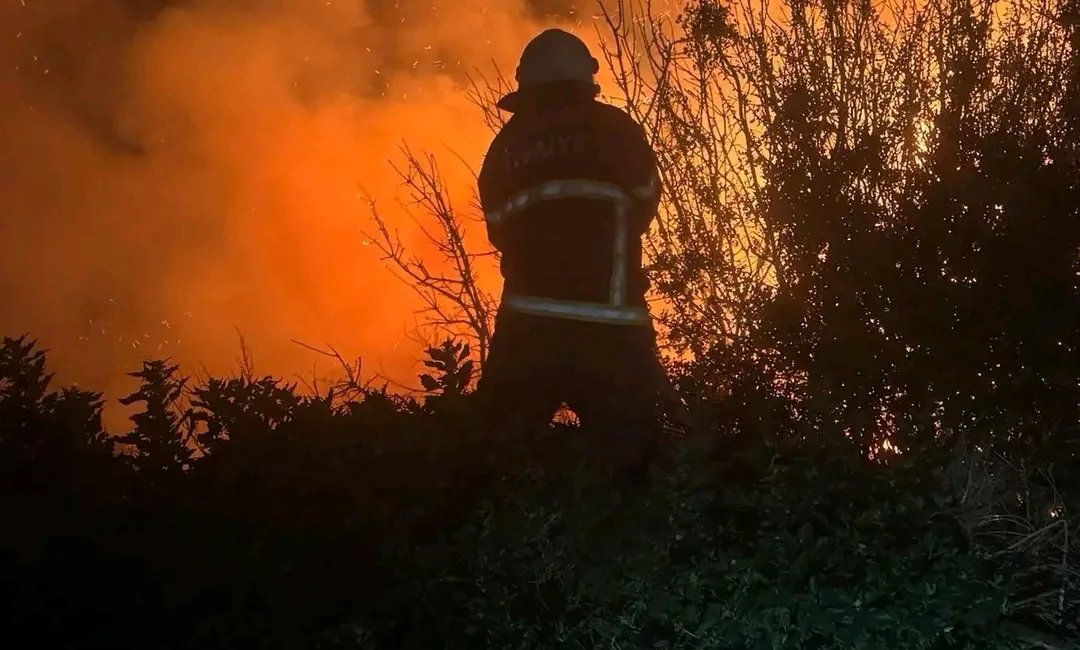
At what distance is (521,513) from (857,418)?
103 cm

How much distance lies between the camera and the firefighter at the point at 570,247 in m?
3.96

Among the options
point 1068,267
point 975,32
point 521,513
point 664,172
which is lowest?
point 521,513

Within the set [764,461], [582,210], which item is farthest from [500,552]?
[582,210]

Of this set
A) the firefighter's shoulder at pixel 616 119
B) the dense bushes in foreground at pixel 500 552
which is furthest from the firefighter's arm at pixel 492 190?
the dense bushes in foreground at pixel 500 552

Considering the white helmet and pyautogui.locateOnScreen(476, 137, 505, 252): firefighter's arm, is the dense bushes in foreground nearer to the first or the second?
pyautogui.locateOnScreen(476, 137, 505, 252): firefighter's arm

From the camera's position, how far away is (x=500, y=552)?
2.84 meters

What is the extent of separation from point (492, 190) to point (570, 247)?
1.62 feet

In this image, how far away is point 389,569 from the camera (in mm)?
2906

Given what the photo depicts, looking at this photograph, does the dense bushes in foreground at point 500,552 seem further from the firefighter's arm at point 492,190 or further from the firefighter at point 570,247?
the firefighter's arm at point 492,190

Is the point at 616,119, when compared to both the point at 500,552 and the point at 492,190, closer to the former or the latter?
the point at 492,190

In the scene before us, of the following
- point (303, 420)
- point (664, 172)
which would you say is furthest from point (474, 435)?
point (664, 172)

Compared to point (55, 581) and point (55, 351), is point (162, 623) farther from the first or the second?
point (55, 351)

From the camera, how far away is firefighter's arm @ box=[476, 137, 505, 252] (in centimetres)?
427

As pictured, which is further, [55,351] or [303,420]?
[55,351]
